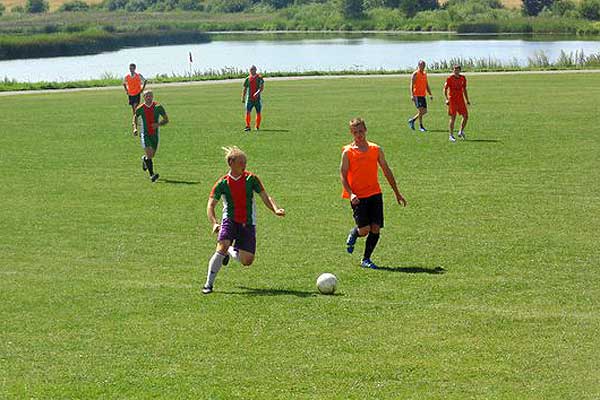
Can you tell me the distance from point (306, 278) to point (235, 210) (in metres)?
1.50

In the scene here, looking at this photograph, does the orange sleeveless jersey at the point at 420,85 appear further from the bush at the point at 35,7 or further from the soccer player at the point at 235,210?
the bush at the point at 35,7

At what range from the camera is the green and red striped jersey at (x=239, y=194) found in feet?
42.7

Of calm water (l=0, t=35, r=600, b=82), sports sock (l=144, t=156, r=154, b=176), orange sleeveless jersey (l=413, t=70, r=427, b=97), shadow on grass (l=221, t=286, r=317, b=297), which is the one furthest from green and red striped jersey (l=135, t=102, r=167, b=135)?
calm water (l=0, t=35, r=600, b=82)

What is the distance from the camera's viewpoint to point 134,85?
38.1m

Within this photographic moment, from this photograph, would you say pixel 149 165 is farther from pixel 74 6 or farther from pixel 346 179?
pixel 74 6

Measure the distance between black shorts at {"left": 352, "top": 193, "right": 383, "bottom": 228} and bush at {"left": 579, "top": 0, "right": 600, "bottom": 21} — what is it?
104946mm

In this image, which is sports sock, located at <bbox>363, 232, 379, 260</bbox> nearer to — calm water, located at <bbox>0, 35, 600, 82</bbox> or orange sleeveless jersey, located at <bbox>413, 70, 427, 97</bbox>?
orange sleeveless jersey, located at <bbox>413, 70, 427, 97</bbox>

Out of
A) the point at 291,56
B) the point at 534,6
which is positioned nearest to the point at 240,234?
the point at 291,56

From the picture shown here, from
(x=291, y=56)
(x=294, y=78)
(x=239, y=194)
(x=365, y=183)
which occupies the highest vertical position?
(x=239, y=194)

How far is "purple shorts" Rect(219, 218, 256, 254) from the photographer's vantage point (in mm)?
13156

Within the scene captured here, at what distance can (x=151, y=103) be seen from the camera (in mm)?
23547

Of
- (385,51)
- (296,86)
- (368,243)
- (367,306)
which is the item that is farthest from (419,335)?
(385,51)

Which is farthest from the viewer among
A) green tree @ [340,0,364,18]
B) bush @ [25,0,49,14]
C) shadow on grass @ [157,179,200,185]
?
bush @ [25,0,49,14]

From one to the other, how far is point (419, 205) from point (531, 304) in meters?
7.56
